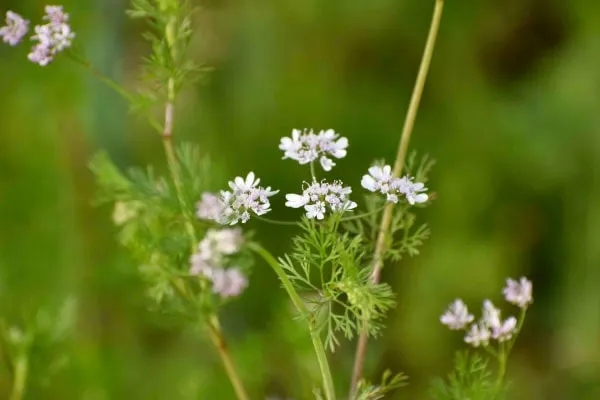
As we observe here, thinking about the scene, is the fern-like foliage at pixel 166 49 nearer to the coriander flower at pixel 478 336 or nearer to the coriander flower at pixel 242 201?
the coriander flower at pixel 242 201

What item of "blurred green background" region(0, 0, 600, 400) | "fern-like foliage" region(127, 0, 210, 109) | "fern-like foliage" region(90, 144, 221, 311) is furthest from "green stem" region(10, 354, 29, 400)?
"blurred green background" region(0, 0, 600, 400)

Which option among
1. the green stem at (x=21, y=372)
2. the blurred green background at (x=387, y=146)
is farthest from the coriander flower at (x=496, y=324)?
the blurred green background at (x=387, y=146)

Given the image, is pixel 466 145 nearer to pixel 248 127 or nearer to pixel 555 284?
pixel 555 284

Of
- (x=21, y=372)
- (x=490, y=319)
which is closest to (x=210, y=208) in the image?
(x=490, y=319)

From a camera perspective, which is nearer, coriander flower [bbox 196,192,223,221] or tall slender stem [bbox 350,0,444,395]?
coriander flower [bbox 196,192,223,221]

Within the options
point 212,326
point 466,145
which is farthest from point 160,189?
point 466,145

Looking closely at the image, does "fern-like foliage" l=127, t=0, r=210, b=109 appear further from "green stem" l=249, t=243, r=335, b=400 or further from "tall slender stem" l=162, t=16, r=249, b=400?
"green stem" l=249, t=243, r=335, b=400

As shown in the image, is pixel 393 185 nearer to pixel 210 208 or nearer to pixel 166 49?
pixel 210 208
